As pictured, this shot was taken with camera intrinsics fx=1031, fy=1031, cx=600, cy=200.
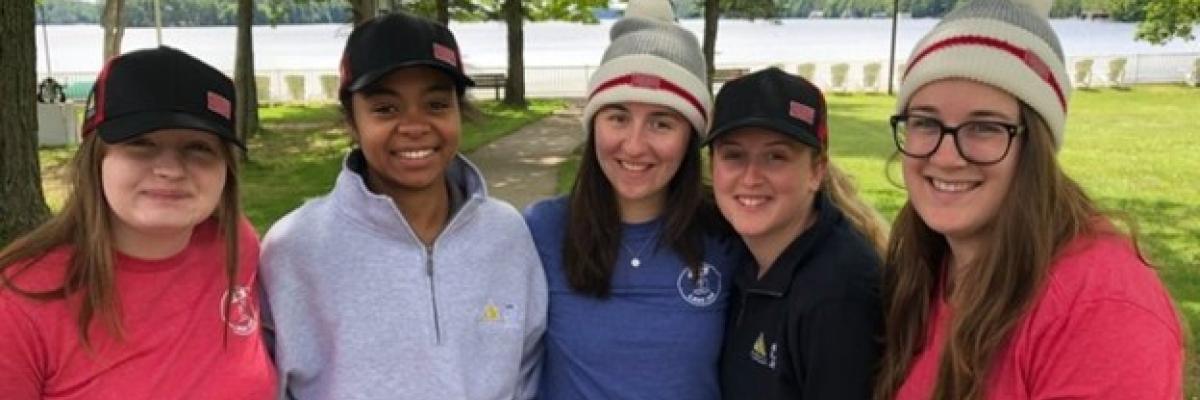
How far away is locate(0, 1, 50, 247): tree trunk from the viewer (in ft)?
23.2

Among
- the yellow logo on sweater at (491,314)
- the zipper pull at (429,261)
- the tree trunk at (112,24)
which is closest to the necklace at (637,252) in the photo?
the yellow logo on sweater at (491,314)

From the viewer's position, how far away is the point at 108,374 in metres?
2.28

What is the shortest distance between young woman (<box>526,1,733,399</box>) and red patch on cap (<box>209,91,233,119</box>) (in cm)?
103

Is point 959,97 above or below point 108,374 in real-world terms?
above

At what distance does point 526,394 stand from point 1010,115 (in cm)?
157

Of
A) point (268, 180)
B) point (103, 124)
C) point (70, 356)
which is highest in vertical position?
point (103, 124)

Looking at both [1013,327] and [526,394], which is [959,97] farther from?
[526,394]

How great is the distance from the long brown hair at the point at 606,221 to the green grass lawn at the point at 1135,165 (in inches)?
22.8

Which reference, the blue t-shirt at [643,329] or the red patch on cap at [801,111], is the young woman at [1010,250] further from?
the blue t-shirt at [643,329]

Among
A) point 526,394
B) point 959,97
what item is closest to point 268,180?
point 526,394

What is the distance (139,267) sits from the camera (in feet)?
7.84

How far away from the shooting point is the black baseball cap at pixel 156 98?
230 cm

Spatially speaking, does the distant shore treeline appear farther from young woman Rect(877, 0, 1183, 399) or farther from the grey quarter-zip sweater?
the grey quarter-zip sweater

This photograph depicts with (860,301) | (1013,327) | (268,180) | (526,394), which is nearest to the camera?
(1013,327)
